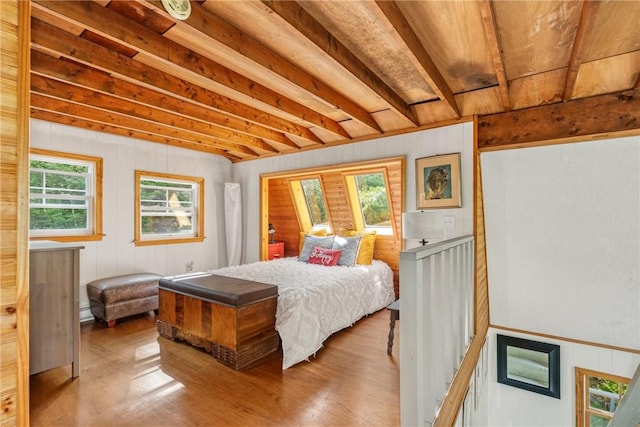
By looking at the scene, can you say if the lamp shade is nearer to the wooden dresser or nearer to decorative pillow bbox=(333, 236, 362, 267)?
decorative pillow bbox=(333, 236, 362, 267)

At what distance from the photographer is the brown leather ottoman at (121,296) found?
356cm

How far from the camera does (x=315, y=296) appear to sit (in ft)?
10.1

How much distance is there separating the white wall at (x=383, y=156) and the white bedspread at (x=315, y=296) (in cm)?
83

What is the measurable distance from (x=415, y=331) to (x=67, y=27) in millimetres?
2688

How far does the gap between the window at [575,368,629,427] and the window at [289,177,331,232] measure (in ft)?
12.6

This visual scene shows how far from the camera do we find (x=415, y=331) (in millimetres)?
1274

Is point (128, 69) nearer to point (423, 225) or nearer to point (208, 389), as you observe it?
point (208, 389)

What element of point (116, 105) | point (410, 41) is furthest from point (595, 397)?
point (116, 105)

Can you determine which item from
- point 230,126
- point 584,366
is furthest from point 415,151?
point 584,366

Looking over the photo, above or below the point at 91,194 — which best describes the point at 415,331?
below

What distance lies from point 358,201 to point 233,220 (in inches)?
84.1

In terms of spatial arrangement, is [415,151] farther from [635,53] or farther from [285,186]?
[285,186]

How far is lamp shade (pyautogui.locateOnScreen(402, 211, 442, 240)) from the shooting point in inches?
115

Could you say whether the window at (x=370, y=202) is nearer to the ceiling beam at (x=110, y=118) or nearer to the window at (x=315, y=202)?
the window at (x=315, y=202)
